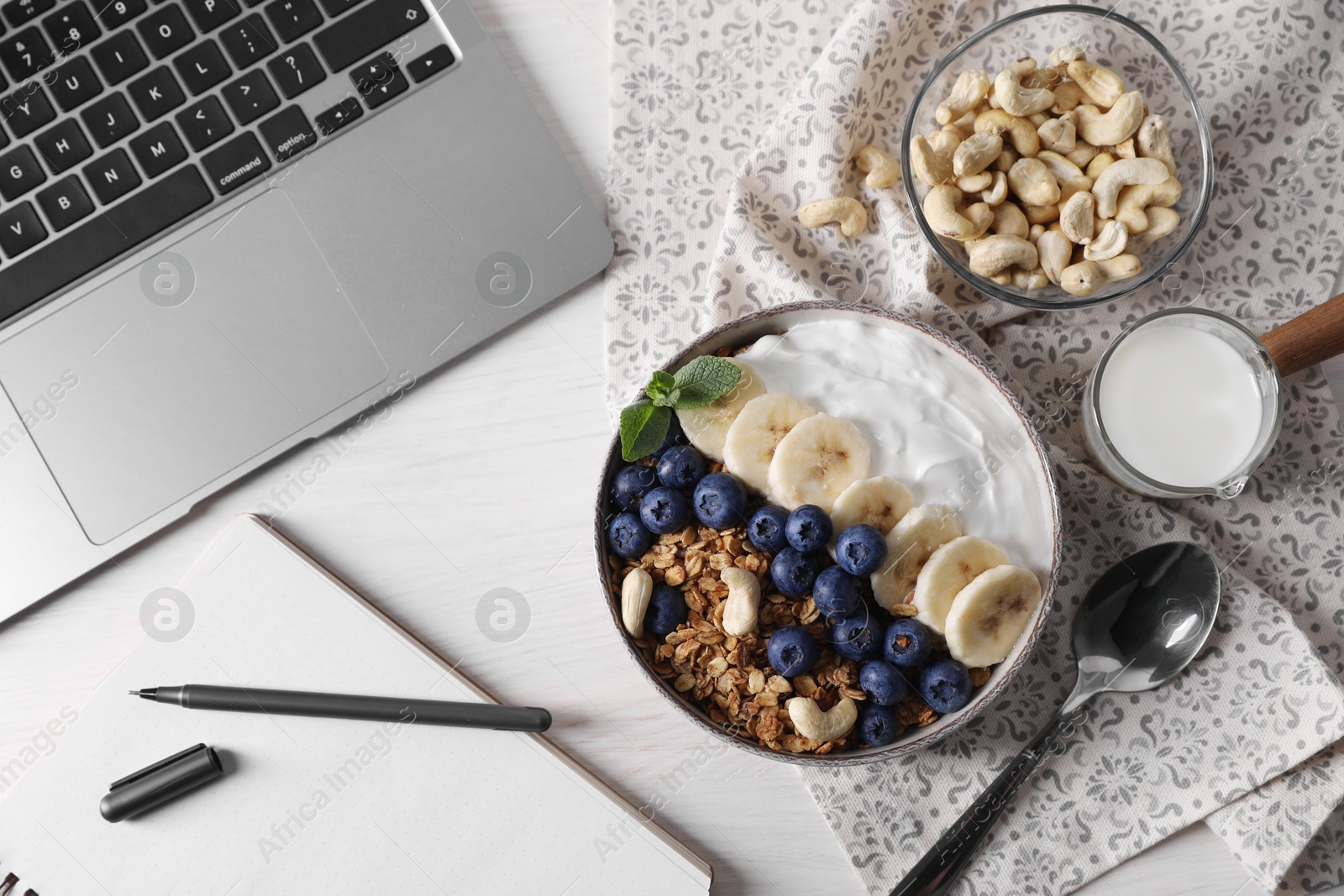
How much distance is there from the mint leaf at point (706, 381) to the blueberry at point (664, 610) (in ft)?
0.51

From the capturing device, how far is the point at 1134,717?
822 millimetres

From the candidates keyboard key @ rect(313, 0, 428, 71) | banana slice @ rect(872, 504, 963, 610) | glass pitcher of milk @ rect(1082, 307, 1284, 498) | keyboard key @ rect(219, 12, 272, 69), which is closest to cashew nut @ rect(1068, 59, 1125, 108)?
glass pitcher of milk @ rect(1082, 307, 1284, 498)

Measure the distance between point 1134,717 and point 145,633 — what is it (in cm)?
96

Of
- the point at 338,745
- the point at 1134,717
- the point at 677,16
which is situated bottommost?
the point at 1134,717

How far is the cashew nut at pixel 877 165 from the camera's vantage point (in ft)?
2.84

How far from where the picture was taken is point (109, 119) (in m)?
0.80

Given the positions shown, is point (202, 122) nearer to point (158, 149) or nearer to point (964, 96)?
point (158, 149)

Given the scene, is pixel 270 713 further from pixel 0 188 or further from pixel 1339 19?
pixel 1339 19

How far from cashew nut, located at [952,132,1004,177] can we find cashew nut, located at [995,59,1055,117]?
35 mm

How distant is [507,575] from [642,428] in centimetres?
25

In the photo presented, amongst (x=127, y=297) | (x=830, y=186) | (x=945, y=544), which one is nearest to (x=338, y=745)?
(x=127, y=297)

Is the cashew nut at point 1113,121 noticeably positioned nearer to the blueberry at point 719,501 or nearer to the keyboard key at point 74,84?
the blueberry at point 719,501

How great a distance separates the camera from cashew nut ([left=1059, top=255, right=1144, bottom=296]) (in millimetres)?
814

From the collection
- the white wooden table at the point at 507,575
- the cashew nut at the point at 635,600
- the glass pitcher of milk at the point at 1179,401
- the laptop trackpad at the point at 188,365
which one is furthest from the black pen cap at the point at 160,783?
the glass pitcher of milk at the point at 1179,401
